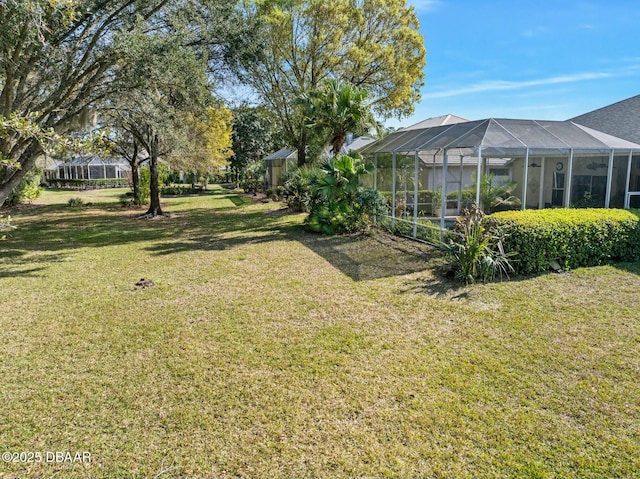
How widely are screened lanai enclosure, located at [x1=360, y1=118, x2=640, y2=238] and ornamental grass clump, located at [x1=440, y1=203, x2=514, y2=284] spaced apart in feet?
2.85

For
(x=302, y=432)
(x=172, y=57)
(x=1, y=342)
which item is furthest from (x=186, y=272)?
(x=302, y=432)

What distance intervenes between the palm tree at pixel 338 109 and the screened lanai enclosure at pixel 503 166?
1.20 meters

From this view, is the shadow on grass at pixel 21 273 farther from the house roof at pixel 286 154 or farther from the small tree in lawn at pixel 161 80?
the house roof at pixel 286 154

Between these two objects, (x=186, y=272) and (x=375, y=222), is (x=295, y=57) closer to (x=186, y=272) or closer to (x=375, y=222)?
(x=375, y=222)

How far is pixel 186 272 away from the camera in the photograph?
8.72 metres

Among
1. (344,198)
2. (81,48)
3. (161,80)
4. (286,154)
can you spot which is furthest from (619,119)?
(286,154)

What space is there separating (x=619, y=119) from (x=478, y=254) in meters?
11.5

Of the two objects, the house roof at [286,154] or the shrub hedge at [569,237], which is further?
the house roof at [286,154]

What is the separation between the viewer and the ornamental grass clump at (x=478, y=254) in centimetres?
755

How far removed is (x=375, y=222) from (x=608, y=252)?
22.7 feet

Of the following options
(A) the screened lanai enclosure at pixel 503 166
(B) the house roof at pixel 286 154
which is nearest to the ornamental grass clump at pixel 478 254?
(A) the screened lanai enclosure at pixel 503 166

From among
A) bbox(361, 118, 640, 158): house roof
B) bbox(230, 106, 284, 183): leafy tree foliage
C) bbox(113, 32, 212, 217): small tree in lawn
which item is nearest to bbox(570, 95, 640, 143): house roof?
bbox(361, 118, 640, 158): house roof

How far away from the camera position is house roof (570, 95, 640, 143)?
1338 cm

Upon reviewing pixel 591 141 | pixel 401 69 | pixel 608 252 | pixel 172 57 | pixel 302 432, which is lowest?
pixel 302 432
